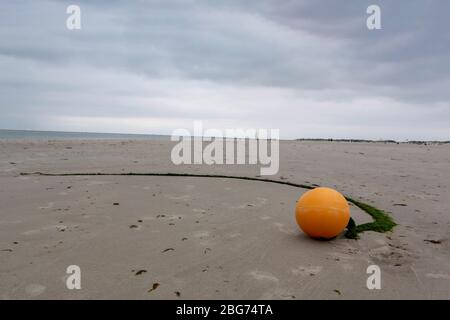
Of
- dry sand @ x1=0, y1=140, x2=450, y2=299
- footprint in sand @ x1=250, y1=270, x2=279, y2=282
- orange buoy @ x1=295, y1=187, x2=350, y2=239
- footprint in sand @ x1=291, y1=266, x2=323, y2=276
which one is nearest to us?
dry sand @ x1=0, y1=140, x2=450, y2=299

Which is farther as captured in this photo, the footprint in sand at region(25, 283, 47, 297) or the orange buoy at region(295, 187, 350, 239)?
the orange buoy at region(295, 187, 350, 239)

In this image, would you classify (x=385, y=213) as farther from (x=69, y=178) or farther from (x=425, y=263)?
(x=69, y=178)

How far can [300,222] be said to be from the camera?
A: 17.3ft

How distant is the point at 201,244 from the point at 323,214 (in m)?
1.70

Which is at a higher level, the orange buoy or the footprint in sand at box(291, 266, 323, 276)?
the orange buoy

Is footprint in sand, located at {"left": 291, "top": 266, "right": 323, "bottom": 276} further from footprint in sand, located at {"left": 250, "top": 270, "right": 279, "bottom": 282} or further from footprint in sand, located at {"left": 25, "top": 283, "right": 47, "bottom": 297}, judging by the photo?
footprint in sand, located at {"left": 25, "top": 283, "right": 47, "bottom": 297}

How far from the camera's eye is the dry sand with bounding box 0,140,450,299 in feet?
12.4

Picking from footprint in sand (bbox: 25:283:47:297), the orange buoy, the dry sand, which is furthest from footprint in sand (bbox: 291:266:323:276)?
footprint in sand (bbox: 25:283:47:297)

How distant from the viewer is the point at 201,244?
4984 millimetres

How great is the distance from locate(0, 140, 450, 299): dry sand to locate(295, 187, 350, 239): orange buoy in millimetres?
193

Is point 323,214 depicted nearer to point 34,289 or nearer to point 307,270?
point 307,270

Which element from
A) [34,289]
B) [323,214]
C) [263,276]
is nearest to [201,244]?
[263,276]
